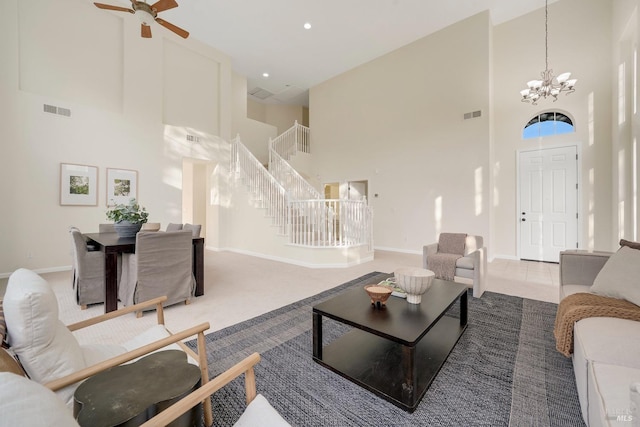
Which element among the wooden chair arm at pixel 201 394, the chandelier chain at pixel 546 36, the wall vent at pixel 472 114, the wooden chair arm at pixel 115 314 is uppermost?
the chandelier chain at pixel 546 36

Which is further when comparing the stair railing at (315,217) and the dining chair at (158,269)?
the stair railing at (315,217)

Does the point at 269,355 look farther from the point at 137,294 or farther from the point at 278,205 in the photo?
the point at 278,205

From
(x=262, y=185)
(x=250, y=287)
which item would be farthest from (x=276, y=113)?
(x=250, y=287)

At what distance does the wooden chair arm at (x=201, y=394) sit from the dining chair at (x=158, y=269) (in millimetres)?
2267

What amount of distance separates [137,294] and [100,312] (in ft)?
2.08

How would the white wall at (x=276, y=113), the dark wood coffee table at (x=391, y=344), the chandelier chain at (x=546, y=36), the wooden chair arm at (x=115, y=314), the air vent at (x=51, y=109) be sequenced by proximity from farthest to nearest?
1. the white wall at (x=276, y=113)
2. the chandelier chain at (x=546, y=36)
3. the air vent at (x=51, y=109)
4. the dark wood coffee table at (x=391, y=344)
5. the wooden chair arm at (x=115, y=314)

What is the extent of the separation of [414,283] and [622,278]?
148cm

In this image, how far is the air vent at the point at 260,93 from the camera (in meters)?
9.45

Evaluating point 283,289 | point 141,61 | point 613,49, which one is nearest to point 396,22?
point 613,49

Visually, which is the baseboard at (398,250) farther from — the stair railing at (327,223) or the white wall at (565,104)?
the stair railing at (327,223)

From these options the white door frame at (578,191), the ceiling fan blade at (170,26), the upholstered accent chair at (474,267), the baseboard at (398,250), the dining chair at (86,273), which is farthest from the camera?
the baseboard at (398,250)

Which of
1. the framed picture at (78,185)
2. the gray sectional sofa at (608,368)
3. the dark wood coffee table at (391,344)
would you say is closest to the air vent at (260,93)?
the framed picture at (78,185)

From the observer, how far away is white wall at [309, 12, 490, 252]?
5844mm

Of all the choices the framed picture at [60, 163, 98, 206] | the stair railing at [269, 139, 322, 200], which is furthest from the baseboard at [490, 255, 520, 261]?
the framed picture at [60, 163, 98, 206]
